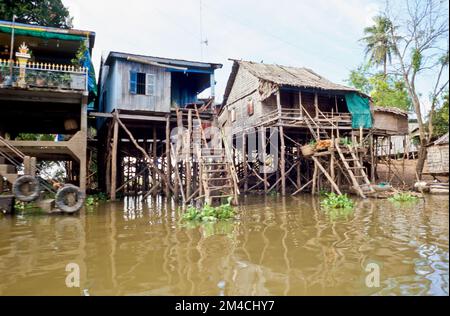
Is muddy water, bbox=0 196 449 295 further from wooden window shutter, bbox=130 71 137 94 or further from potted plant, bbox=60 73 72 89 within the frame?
wooden window shutter, bbox=130 71 137 94

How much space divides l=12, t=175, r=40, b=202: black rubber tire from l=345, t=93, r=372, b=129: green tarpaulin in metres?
16.3

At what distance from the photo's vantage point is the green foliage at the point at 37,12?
15609mm

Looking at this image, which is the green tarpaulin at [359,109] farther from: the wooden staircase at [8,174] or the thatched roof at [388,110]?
the wooden staircase at [8,174]

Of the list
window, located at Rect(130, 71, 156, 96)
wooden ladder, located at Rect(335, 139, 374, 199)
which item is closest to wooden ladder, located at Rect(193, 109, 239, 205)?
window, located at Rect(130, 71, 156, 96)

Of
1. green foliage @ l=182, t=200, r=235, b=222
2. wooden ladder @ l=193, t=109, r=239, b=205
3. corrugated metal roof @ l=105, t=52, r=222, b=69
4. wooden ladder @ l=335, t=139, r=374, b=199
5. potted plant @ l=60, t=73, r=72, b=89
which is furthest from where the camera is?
corrugated metal roof @ l=105, t=52, r=222, b=69

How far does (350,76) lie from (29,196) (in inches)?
1350

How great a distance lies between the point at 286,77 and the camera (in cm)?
1878

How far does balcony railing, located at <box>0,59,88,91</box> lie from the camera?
1089cm

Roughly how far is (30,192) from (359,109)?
17.1m

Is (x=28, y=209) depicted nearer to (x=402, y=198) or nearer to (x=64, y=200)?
(x=64, y=200)

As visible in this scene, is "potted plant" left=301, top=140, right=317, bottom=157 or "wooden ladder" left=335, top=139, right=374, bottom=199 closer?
"wooden ladder" left=335, top=139, right=374, bottom=199

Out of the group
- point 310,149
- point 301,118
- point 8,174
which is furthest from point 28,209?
point 301,118
